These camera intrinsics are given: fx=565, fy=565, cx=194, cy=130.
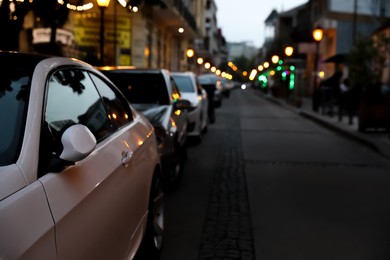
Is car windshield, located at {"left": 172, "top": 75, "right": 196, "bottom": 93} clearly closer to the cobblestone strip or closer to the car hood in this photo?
the cobblestone strip

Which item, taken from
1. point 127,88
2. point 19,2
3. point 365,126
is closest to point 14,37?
point 19,2

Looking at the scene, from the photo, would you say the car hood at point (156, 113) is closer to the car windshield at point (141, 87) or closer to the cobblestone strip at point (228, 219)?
the car windshield at point (141, 87)

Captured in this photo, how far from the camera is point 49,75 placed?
2838 mm

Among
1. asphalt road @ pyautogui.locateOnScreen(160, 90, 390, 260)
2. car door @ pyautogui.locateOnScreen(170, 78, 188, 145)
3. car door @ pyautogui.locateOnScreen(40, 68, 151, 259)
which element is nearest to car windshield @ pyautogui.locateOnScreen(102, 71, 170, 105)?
car door @ pyautogui.locateOnScreen(170, 78, 188, 145)

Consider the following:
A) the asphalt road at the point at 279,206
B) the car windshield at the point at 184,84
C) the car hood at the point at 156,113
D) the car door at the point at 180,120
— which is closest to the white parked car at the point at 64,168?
the asphalt road at the point at 279,206

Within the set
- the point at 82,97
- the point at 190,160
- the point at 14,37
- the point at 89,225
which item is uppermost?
the point at 14,37

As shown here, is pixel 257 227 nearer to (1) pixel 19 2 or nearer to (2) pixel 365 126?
(1) pixel 19 2

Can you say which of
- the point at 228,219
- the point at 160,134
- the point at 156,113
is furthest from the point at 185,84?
the point at 228,219

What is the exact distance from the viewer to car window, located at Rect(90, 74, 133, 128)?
12.7 ft

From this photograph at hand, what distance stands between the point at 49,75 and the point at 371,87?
524 inches

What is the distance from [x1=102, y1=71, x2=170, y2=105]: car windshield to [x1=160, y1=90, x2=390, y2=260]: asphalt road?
1252 mm

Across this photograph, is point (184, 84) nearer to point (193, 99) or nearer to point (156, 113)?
point (193, 99)

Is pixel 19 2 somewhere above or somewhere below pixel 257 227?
above

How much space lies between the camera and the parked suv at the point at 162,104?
7.01m
